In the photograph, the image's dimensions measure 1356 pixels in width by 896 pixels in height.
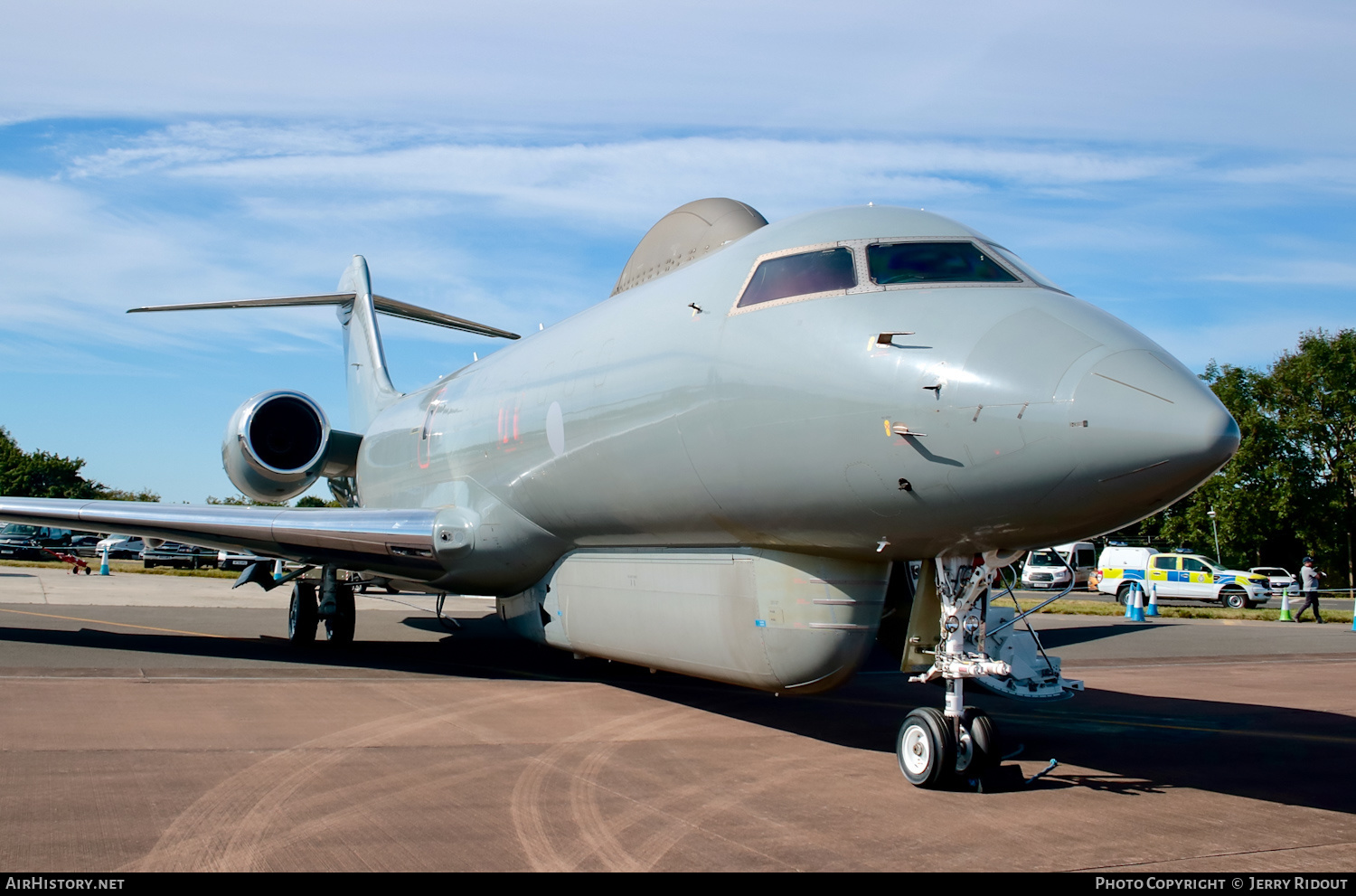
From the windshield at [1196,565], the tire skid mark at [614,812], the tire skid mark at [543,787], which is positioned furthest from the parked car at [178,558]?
the tire skid mark at [614,812]

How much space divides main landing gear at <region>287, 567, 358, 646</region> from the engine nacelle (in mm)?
1509

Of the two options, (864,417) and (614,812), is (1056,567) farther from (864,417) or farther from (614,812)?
(614,812)

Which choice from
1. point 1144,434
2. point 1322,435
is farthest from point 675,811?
point 1322,435

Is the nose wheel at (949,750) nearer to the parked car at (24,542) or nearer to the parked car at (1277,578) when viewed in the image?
the parked car at (1277,578)

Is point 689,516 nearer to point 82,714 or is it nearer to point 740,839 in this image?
point 740,839

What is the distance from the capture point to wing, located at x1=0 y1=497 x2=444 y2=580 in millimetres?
11445

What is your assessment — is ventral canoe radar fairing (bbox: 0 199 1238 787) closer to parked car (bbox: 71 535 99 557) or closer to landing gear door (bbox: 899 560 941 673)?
landing gear door (bbox: 899 560 941 673)

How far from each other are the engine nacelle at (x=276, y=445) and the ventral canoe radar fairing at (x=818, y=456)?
4.61 meters

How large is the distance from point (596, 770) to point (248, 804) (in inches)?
86.3

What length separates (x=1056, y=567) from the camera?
42.5m

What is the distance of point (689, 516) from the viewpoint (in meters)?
7.80

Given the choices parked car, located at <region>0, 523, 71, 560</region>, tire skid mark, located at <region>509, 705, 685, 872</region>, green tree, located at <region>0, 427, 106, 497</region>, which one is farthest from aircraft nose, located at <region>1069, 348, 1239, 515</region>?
green tree, located at <region>0, 427, 106, 497</region>

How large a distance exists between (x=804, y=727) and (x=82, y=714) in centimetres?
579
